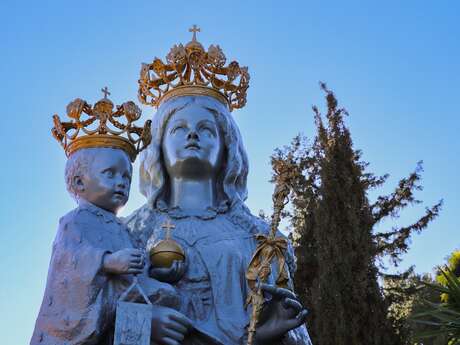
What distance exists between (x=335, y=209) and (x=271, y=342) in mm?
14328

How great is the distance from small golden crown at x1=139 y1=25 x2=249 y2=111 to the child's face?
1634 mm

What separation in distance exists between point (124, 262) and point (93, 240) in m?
0.38

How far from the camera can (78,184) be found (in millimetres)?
4707

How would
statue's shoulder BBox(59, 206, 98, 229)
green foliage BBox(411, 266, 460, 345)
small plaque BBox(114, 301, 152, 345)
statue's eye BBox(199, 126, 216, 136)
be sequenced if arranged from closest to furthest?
small plaque BBox(114, 301, 152, 345) → statue's shoulder BBox(59, 206, 98, 229) → statue's eye BBox(199, 126, 216, 136) → green foliage BBox(411, 266, 460, 345)

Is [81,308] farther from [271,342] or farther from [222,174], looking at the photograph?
[222,174]

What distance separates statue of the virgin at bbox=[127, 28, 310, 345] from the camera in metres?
4.60

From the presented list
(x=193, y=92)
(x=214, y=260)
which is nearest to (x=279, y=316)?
(x=214, y=260)

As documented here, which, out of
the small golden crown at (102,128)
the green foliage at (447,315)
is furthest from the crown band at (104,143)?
the green foliage at (447,315)

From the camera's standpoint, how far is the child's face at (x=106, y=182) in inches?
182

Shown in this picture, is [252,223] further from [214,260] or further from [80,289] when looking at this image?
[80,289]

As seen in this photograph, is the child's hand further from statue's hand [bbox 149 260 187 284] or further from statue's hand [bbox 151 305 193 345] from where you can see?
statue's hand [bbox 149 260 187 284]

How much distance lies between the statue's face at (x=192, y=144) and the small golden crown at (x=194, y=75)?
0.41 metres

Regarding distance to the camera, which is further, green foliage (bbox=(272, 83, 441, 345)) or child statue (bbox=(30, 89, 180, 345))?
green foliage (bbox=(272, 83, 441, 345))

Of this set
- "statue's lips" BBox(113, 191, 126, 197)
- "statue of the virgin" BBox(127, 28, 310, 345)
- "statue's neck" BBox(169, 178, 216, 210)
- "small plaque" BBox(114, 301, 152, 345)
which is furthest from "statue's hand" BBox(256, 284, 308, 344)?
"statue's neck" BBox(169, 178, 216, 210)
